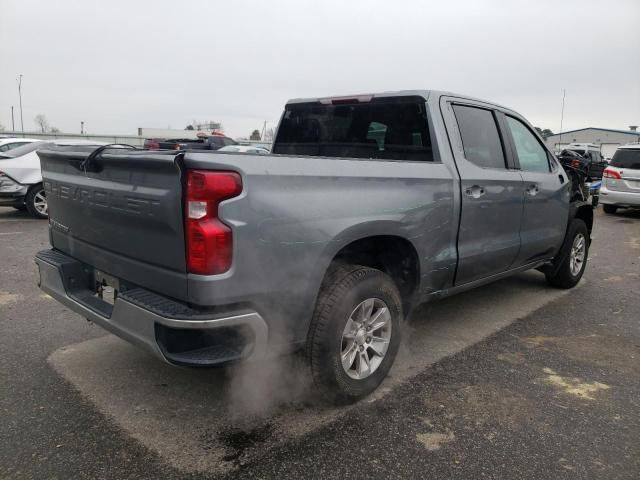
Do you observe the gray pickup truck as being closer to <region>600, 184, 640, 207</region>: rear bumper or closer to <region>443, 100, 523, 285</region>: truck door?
<region>443, 100, 523, 285</region>: truck door

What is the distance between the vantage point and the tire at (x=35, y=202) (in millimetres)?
9648

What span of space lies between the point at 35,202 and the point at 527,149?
8.86 meters

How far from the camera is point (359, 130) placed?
409 centimetres

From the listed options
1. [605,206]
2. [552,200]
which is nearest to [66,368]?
[552,200]

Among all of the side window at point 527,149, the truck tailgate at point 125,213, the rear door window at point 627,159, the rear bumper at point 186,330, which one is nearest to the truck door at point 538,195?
the side window at point 527,149

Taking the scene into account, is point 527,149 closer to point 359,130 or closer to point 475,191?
point 475,191

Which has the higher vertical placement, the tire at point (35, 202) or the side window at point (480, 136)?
the side window at point (480, 136)

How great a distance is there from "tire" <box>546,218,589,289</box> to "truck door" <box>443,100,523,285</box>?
136cm

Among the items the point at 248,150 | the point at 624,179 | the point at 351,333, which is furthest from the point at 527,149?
the point at 624,179

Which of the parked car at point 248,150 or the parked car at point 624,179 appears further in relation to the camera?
the parked car at point 624,179

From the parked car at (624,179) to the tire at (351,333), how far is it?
11.5 m

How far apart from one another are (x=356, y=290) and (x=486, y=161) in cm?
180

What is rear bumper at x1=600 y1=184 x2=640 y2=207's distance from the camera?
1223 centimetres

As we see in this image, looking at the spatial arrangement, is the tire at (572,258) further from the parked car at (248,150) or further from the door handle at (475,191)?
the parked car at (248,150)
